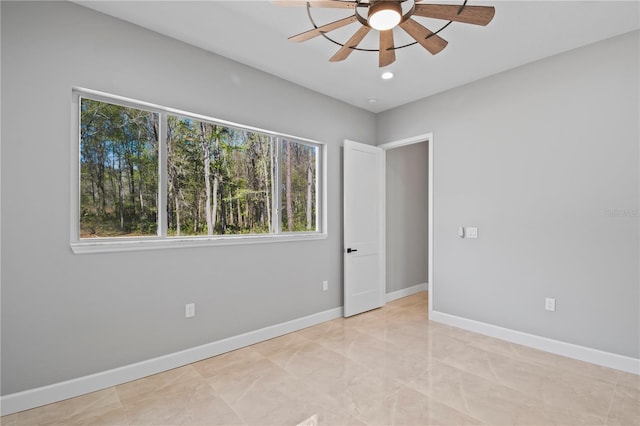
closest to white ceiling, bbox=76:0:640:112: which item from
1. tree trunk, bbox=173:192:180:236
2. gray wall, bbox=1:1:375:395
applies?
gray wall, bbox=1:1:375:395

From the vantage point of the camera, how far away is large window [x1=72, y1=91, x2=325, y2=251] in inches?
95.9

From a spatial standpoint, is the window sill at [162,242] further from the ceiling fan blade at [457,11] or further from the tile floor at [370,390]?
the ceiling fan blade at [457,11]

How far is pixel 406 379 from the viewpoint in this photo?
8.16 ft

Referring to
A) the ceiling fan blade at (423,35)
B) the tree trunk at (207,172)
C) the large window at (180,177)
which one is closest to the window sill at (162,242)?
the large window at (180,177)

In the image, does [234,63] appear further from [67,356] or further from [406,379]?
[406,379]

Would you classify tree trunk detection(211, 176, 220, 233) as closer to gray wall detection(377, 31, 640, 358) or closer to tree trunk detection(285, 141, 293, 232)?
tree trunk detection(285, 141, 293, 232)

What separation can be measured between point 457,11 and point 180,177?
245 cm

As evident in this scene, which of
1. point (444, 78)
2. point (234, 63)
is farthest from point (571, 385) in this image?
point (234, 63)

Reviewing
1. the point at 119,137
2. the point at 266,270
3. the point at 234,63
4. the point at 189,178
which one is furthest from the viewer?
the point at 266,270

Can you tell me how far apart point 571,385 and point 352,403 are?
66.7 inches

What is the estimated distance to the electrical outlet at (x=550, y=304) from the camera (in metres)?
3.01

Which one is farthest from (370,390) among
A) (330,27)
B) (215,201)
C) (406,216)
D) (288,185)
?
(406,216)

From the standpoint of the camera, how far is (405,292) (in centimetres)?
510

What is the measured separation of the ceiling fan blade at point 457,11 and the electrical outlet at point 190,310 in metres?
2.77
